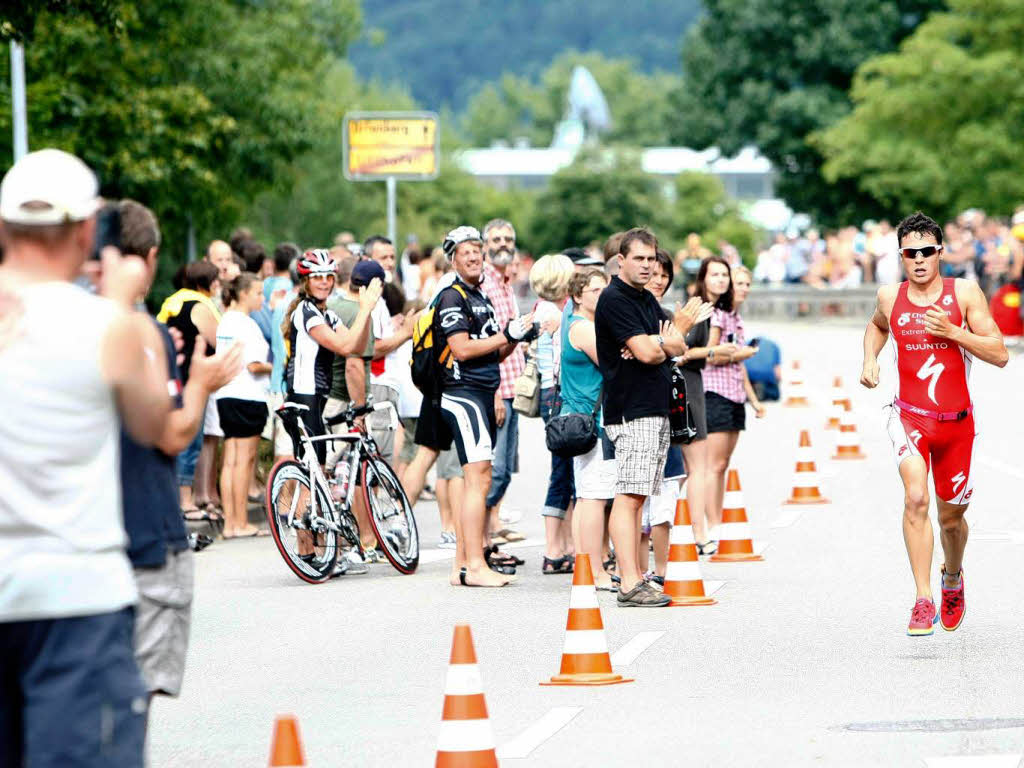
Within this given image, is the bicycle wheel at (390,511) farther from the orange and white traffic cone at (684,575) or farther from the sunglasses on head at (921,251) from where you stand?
the sunglasses on head at (921,251)

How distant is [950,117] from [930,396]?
4378 centimetres

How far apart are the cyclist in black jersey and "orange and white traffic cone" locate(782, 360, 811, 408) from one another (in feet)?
47.6

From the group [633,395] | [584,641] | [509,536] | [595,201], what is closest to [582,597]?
[584,641]

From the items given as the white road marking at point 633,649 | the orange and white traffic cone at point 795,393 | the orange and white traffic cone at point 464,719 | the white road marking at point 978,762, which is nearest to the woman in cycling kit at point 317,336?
the white road marking at point 633,649

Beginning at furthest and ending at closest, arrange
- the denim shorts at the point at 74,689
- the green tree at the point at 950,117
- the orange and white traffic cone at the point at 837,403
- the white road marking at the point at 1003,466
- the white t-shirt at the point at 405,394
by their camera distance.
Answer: the green tree at the point at 950,117 → the orange and white traffic cone at the point at 837,403 → the white road marking at the point at 1003,466 → the white t-shirt at the point at 405,394 → the denim shorts at the point at 74,689

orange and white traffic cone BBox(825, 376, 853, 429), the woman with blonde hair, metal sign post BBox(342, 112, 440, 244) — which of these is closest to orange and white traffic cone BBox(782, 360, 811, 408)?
orange and white traffic cone BBox(825, 376, 853, 429)

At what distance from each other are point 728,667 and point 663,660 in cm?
34

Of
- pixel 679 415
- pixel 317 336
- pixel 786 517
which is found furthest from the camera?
pixel 786 517

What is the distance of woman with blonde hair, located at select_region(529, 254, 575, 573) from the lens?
12.7m

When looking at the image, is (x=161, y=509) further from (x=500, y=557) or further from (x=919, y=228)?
(x=500, y=557)

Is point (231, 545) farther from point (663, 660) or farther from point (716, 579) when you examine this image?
point (663, 660)

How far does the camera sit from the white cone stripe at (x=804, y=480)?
16.3m

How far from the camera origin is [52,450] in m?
4.64

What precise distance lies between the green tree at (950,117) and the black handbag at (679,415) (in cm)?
3930
